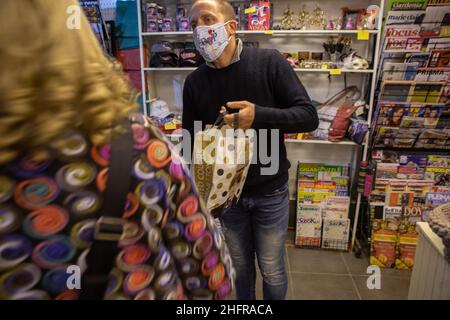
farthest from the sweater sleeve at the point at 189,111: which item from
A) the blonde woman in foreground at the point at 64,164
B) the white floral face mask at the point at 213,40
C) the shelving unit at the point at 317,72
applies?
the shelving unit at the point at 317,72

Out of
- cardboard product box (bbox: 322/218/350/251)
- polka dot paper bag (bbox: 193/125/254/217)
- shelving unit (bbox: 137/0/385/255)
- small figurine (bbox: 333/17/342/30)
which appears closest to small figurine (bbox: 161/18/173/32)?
shelving unit (bbox: 137/0/385/255)

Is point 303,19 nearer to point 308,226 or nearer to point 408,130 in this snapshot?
point 408,130

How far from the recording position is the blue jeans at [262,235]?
1515 mm

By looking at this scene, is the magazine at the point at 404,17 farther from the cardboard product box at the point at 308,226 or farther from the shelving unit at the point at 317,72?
the cardboard product box at the point at 308,226

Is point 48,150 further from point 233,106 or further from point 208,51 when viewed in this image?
point 208,51

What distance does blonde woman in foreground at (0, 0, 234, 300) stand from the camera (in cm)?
45

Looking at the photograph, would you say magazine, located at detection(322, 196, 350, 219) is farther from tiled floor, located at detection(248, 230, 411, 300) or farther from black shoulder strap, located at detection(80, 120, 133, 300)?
black shoulder strap, located at detection(80, 120, 133, 300)

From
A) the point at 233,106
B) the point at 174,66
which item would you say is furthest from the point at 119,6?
the point at 233,106

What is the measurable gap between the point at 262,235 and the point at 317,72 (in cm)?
184

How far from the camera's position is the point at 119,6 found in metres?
2.81

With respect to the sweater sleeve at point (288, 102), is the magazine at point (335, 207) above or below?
below
